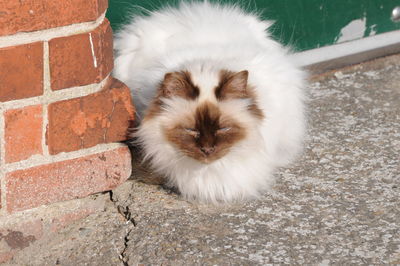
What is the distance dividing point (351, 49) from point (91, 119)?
6.59ft

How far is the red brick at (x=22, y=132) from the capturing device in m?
2.39

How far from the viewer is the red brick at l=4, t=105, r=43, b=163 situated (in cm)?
239

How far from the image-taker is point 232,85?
2.59m

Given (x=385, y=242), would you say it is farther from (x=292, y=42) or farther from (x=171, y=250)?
(x=292, y=42)

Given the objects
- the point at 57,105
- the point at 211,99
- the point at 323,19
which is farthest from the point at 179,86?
the point at 323,19

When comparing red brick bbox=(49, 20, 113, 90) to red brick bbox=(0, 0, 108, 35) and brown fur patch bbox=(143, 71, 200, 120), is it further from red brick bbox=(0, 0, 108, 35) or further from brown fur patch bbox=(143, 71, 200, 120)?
brown fur patch bbox=(143, 71, 200, 120)

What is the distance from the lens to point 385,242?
2.44 metres

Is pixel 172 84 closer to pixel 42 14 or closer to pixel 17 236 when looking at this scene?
pixel 42 14

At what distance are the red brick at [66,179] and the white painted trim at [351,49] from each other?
4.97ft

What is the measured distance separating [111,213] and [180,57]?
0.70m

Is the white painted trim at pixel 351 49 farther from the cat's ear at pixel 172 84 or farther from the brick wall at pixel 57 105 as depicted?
the brick wall at pixel 57 105

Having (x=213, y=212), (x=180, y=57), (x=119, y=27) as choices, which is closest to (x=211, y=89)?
(x=180, y=57)

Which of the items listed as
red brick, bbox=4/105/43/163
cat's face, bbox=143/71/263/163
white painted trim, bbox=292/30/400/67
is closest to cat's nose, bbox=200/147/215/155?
cat's face, bbox=143/71/263/163

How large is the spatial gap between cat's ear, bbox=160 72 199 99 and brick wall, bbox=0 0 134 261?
18 cm
